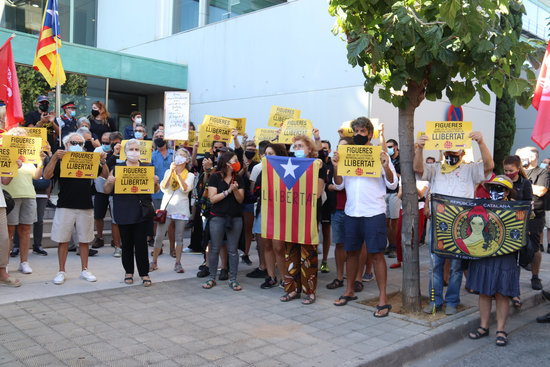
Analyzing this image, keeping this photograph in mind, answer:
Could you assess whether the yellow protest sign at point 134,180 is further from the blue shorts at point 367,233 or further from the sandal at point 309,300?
the blue shorts at point 367,233

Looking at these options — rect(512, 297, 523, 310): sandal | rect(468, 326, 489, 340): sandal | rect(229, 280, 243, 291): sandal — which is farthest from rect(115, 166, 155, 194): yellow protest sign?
rect(512, 297, 523, 310): sandal

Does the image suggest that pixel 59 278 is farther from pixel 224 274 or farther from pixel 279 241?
pixel 279 241

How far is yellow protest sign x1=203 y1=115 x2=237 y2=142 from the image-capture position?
27.6 feet

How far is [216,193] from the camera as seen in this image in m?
6.70

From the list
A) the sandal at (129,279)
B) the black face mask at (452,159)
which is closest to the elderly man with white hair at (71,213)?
the sandal at (129,279)

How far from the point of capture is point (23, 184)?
725 centimetres

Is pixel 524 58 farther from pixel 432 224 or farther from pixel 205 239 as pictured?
pixel 205 239

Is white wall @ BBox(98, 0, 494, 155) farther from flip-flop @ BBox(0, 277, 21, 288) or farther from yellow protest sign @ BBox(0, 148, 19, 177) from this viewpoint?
flip-flop @ BBox(0, 277, 21, 288)

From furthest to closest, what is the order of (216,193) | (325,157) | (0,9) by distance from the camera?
(0,9)
(325,157)
(216,193)

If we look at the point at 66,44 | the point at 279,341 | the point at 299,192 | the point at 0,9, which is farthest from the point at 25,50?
the point at 279,341

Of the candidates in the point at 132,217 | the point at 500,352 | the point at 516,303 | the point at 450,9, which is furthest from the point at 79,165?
the point at 516,303

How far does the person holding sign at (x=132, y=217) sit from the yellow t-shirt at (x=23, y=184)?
1.47 metres

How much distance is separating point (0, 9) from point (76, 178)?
36.0 feet

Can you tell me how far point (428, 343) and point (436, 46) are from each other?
118 inches
